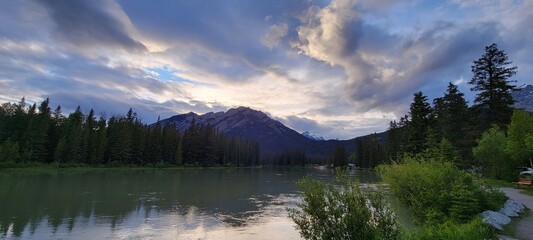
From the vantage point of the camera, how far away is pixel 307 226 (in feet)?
29.3

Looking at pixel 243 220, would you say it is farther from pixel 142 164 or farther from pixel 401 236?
pixel 142 164

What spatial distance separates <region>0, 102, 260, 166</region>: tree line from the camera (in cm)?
7581

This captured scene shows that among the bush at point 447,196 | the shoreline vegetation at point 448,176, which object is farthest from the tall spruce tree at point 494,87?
the bush at point 447,196

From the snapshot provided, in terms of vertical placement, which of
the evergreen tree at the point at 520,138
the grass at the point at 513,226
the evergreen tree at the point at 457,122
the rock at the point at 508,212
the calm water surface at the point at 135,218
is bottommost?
the calm water surface at the point at 135,218

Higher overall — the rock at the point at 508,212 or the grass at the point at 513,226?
the rock at the point at 508,212

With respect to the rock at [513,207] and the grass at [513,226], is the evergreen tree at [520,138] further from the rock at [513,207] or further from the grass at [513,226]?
the grass at [513,226]

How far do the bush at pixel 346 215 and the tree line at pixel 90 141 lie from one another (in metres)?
70.4

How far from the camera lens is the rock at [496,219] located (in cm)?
1242

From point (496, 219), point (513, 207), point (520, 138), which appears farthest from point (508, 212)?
point (520, 138)

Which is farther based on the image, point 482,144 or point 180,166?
point 180,166

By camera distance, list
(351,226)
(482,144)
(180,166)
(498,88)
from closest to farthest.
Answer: (351,226) → (482,144) → (498,88) → (180,166)

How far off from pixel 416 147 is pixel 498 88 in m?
13.2

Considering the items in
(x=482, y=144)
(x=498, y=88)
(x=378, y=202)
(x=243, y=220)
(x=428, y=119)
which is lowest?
(x=243, y=220)

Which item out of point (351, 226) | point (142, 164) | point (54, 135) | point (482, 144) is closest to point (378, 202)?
point (351, 226)
